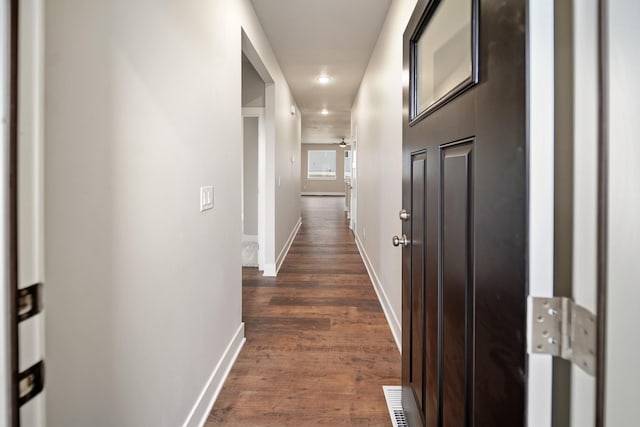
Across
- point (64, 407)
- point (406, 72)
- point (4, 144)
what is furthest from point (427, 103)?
point (64, 407)

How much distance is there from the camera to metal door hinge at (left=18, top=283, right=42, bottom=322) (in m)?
0.48

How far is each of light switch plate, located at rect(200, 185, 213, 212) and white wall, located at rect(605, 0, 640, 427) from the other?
1.49 m

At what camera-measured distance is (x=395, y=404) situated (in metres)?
1.74

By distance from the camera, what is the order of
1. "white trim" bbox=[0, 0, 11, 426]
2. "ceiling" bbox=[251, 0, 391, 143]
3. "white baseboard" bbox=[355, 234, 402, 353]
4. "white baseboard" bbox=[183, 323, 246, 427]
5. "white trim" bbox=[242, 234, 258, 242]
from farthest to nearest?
"white trim" bbox=[242, 234, 258, 242], "ceiling" bbox=[251, 0, 391, 143], "white baseboard" bbox=[355, 234, 402, 353], "white baseboard" bbox=[183, 323, 246, 427], "white trim" bbox=[0, 0, 11, 426]

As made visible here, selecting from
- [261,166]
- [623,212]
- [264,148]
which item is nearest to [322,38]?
[264,148]

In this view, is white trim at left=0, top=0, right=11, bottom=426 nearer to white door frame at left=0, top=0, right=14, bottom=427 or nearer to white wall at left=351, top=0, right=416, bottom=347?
white door frame at left=0, top=0, right=14, bottom=427

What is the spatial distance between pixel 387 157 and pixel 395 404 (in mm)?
1788

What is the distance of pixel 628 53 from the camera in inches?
17.8

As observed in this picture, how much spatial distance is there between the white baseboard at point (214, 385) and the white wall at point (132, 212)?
0.04ft

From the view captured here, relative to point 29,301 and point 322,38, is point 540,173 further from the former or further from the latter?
point 322,38

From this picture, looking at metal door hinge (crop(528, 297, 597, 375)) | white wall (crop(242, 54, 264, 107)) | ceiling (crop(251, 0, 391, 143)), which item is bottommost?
metal door hinge (crop(528, 297, 597, 375))

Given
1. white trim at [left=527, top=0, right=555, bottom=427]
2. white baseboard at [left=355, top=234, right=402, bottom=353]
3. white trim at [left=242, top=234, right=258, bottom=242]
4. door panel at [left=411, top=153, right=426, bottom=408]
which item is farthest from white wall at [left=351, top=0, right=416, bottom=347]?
white trim at [left=242, top=234, right=258, bottom=242]

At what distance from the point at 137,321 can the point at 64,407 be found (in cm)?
31

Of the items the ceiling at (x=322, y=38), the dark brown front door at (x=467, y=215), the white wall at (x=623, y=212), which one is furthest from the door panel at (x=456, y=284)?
the ceiling at (x=322, y=38)
